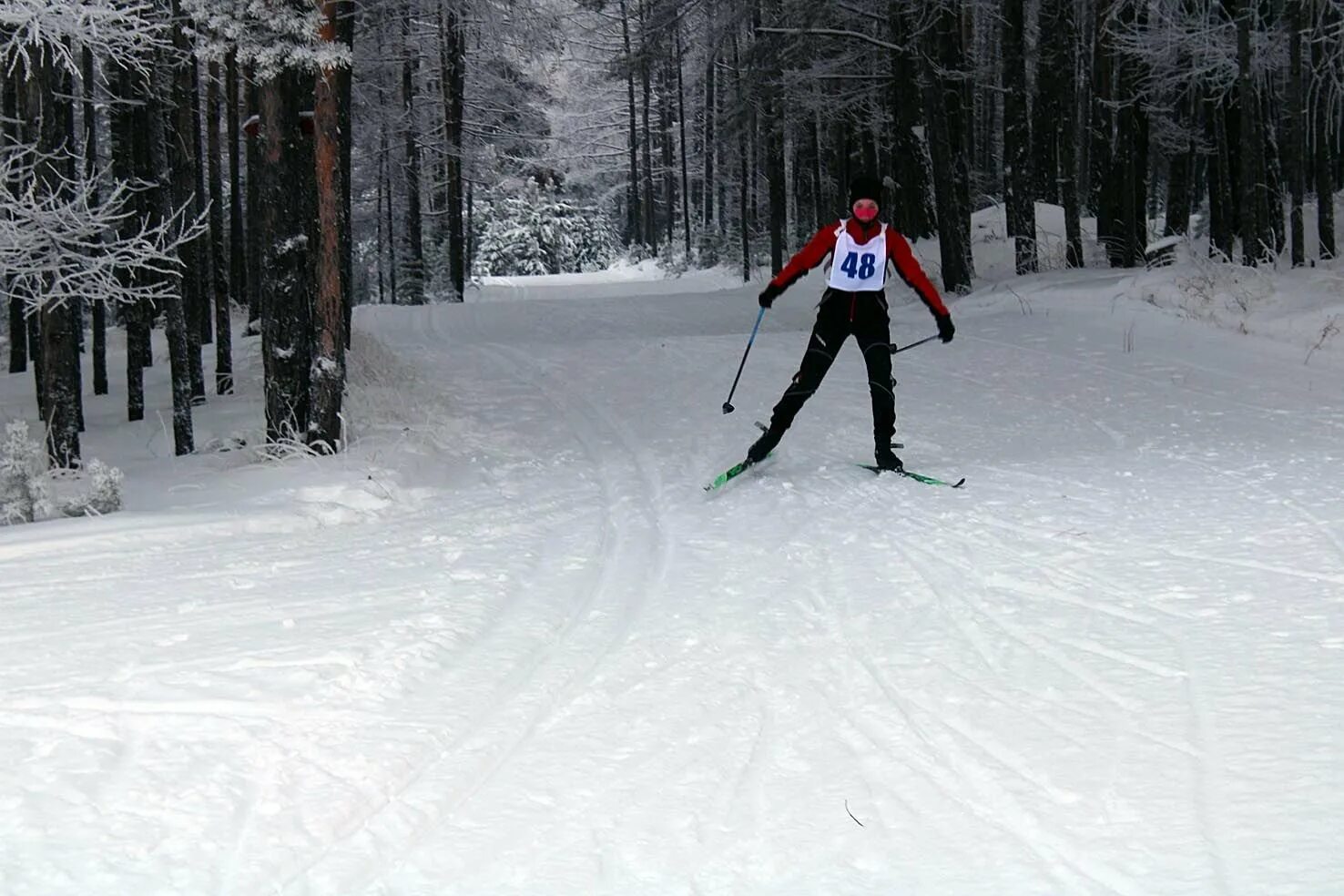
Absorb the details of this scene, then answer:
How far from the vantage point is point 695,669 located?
5082mm

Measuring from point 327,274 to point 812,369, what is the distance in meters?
4.26

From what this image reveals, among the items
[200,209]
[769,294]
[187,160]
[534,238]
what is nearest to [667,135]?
[534,238]

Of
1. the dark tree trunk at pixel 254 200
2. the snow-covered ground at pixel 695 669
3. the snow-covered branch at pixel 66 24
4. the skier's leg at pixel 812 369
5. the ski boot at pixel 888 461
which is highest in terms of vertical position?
the snow-covered branch at pixel 66 24

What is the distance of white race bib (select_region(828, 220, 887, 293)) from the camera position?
28.7 ft

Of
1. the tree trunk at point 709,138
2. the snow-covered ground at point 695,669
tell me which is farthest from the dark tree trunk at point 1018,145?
the tree trunk at point 709,138

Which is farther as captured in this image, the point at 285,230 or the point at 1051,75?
the point at 1051,75

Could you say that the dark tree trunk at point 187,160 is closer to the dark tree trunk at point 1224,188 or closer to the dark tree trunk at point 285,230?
the dark tree trunk at point 285,230

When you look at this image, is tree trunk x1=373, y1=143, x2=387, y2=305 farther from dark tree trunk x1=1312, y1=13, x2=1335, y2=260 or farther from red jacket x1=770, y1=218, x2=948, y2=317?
red jacket x1=770, y1=218, x2=948, y2=317

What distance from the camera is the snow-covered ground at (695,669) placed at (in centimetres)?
349

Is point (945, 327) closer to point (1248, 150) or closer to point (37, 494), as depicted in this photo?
point (37, 494)

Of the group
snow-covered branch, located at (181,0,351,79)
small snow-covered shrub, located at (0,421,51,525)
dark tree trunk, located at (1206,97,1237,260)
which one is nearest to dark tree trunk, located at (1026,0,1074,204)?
dark tree trunk, located at (1206,97,1237,260)

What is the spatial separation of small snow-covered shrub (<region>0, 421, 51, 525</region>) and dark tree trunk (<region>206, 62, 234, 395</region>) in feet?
27.7

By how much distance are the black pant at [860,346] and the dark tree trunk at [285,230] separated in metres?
4.32

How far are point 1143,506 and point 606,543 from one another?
11.4 ft
